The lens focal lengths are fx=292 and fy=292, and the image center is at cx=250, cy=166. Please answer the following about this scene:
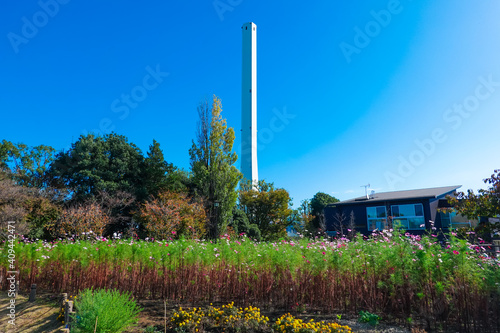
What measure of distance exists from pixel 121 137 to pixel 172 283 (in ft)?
53.0

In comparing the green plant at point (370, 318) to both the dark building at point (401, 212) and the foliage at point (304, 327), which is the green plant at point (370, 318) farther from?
the dark building at point (401, 212)

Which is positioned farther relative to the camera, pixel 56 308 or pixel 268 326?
pixel 56 308

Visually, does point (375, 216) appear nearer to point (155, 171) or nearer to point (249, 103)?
point (249, 103)

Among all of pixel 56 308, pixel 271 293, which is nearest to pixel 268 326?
pixel 271 293

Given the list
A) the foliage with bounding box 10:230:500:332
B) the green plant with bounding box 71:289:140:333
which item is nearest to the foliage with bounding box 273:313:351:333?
the foliage with bounding box 10:230:500:332

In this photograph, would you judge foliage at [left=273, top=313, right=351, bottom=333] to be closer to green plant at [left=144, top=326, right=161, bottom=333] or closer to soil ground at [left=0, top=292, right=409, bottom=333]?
soil ground at [left=0, top=292, right=409, bottom=333]

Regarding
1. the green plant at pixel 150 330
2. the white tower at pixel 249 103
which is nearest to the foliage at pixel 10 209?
the green plant at pixel 150 330

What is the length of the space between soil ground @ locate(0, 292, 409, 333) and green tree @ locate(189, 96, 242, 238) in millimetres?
9858

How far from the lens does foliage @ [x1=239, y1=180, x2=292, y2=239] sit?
74.9 feet

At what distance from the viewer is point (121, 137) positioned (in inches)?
755

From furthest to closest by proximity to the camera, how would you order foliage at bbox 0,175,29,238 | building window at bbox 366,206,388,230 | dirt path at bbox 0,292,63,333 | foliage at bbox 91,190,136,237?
building window at bbox 366,206,388,230 → foliage at bbox 91,190,136,237 → foliage at bbox 0,175,29,238 → dirt path at bbox 0,292,63,333

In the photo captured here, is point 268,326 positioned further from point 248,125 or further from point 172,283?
point 248,125

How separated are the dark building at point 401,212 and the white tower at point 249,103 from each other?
8974mm

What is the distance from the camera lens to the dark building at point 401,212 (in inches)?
914
